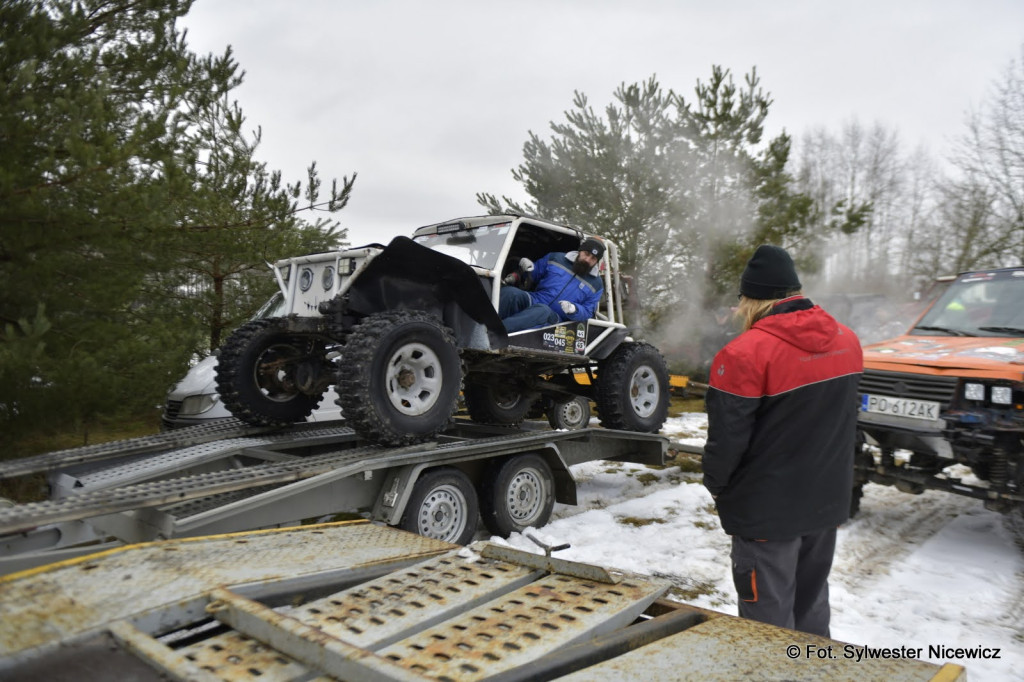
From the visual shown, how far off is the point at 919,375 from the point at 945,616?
6.68 feet

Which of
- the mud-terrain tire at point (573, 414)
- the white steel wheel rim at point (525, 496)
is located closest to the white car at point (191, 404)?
the white steel wheel rim at point (525, 496)

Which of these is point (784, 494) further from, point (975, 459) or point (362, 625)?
point (975, 459)

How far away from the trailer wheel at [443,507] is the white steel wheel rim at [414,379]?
49 cm

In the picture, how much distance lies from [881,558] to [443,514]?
10.6ft

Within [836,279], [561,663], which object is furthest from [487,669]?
[836,279]

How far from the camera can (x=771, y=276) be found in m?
2.95

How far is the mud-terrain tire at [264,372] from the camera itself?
5.55 m

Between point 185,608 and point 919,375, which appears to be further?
point 919,375

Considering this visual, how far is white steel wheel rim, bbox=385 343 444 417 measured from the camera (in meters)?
4.75

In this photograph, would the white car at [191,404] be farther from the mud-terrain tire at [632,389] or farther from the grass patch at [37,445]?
the mud-terrain tire at [632,389]

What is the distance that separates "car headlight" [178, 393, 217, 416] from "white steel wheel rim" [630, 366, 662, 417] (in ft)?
14.1

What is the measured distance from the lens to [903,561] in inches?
197

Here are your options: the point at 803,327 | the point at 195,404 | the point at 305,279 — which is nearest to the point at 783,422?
the point at 803,327

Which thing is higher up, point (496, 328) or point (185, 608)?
point (496, 328)
